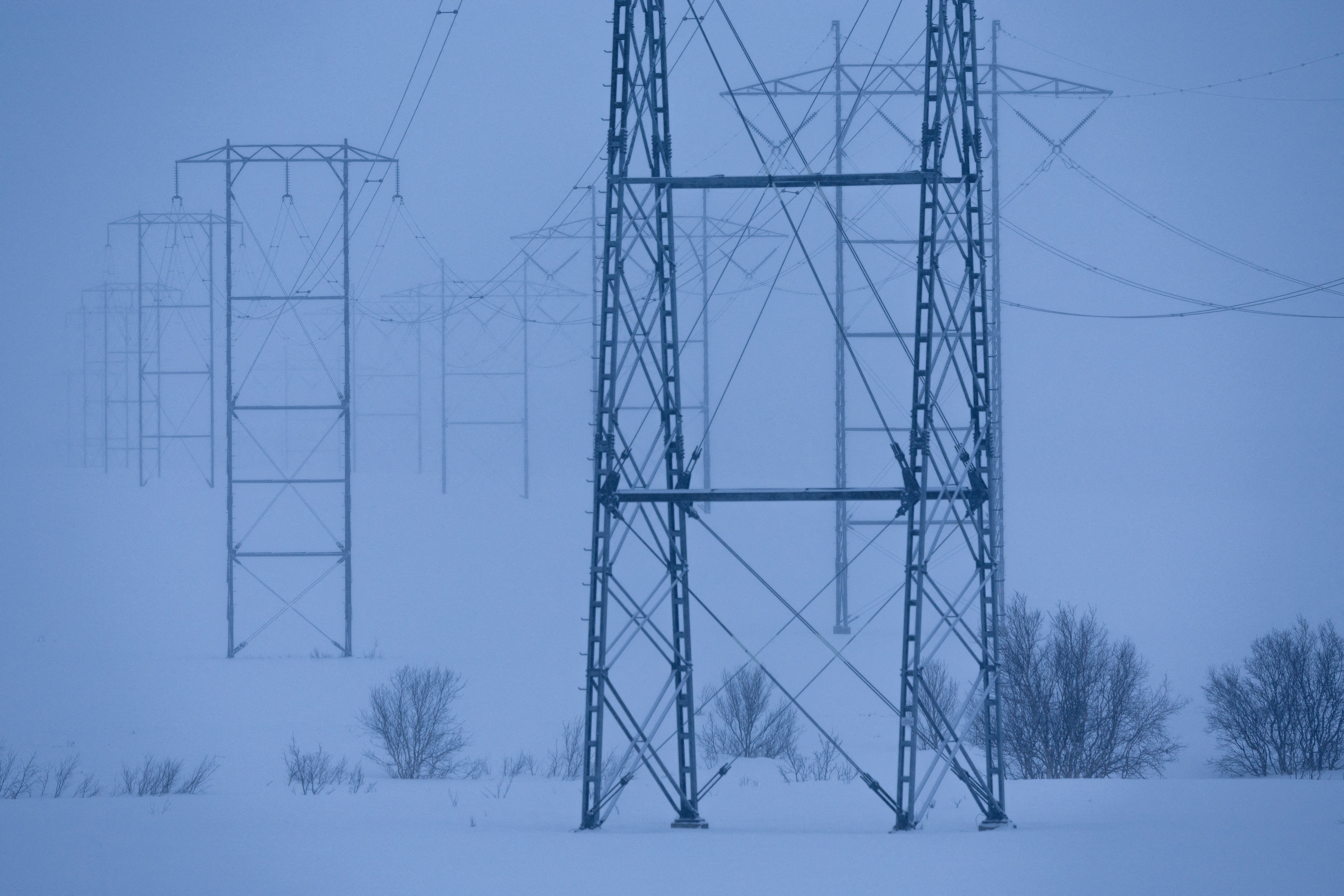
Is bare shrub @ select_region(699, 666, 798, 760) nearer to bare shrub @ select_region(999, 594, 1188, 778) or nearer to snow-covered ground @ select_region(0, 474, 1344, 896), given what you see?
snow-covered ground @ select_region(0, 474, 1344, 896)

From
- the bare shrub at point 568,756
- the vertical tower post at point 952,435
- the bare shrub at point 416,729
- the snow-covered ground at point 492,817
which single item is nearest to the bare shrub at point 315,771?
the snow-covered ground at point 492,817

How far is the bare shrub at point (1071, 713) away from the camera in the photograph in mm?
26516

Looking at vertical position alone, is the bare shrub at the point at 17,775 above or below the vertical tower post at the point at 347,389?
below

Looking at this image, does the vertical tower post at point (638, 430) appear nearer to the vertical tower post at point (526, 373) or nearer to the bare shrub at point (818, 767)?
the bare shrub at point (818, 767)

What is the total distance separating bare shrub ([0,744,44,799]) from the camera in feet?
67.8

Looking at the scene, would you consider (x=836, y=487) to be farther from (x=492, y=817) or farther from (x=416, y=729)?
(x=416, y=729)

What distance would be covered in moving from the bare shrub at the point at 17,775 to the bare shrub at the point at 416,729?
528 centimetres

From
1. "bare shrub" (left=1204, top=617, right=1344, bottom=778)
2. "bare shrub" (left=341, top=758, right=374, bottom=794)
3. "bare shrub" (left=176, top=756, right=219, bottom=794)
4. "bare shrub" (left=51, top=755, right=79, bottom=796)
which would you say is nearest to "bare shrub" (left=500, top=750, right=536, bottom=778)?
"bare shrub" (left=341, top=758, right=374, bottom=794)

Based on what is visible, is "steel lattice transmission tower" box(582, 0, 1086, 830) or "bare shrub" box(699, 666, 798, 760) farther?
"bare shrub" box(699, 666, 798, 760)

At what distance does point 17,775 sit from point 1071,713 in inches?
719

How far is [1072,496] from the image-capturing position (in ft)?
246

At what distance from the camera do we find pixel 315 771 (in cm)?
2283

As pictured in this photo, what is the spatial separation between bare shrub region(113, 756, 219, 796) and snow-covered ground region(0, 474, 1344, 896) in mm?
306

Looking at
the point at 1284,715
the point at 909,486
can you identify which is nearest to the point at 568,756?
the point at 909,486
